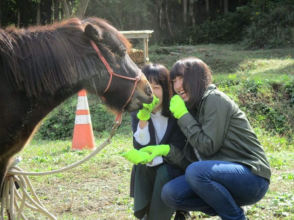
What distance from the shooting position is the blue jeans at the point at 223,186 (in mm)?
3113

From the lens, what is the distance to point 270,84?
9.33 metres

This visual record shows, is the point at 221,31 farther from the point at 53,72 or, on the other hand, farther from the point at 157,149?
the point at 53,72

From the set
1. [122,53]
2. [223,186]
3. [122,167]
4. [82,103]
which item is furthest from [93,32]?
[82,103]

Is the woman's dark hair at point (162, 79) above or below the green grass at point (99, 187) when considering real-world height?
above

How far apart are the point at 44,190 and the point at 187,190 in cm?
232

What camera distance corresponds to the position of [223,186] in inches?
125

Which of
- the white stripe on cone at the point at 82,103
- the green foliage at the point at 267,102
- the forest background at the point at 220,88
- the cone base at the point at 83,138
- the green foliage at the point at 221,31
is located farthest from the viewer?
the green foliage at the point at 221,31

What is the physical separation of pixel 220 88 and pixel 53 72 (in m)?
6.79

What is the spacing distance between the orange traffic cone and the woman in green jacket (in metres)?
3.61

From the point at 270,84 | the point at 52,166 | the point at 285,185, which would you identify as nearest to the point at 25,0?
the point at 270,84

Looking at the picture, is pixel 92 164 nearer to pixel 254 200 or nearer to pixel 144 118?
pixel 144 118

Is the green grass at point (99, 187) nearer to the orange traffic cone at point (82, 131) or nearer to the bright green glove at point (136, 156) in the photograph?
the orange traffic cone at point (82, 131)

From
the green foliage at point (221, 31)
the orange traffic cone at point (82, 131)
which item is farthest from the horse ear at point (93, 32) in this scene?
the green foliage at point (221, 31)

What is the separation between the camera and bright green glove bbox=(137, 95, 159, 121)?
3.42m
